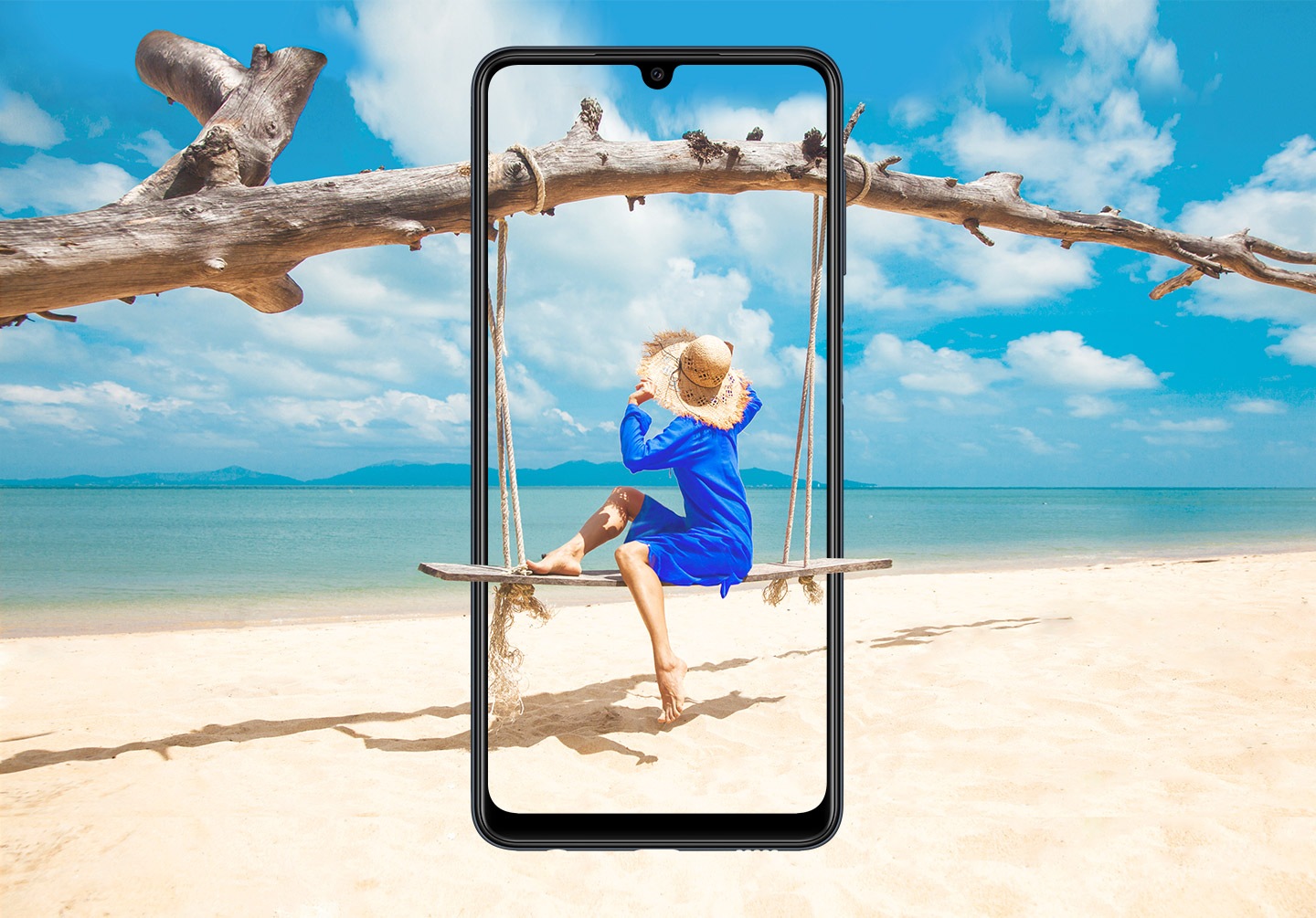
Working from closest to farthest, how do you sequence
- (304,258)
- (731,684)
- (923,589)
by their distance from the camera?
(304,258)
(731,684)
(923,589)

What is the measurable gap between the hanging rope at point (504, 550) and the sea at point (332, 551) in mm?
1475

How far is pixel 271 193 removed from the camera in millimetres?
Answer: 2693

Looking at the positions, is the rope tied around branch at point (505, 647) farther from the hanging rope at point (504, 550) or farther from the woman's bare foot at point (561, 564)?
the woman's bare foot at point (561, 564)

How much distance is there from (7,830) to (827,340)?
291cm

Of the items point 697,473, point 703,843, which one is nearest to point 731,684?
point 697,473

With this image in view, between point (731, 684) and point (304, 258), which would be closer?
point (304, 258)

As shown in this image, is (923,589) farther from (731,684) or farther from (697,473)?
(697,473)

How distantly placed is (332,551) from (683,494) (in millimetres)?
13197

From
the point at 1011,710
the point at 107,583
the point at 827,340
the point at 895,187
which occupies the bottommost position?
the point at 107,583

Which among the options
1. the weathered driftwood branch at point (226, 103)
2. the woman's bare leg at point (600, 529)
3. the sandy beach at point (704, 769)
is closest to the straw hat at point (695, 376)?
the woman's bare leg at point (600, 529)

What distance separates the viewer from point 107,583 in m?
10.3

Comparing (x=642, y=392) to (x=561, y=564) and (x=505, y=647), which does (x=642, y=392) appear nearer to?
(x=561, y=564)

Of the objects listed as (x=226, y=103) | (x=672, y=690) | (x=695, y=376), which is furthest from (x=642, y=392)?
(x=226, y=103)

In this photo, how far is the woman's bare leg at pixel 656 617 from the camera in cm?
286
